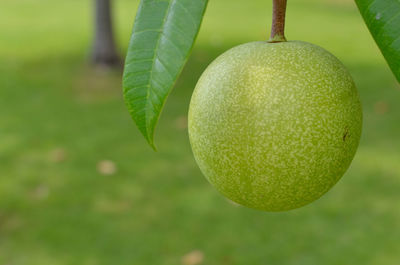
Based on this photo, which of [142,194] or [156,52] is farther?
[142,194]

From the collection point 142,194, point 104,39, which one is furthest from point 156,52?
point 104,39

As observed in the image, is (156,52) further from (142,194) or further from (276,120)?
(142,194)

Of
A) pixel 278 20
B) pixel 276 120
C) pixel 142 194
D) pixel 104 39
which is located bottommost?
pixel 104 39

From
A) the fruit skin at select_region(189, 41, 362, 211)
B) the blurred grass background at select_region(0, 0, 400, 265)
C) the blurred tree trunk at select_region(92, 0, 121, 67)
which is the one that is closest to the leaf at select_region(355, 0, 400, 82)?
the fruit skin at select_region(189, 41, 362, 211)

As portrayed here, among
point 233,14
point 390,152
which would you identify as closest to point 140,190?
point 390,152

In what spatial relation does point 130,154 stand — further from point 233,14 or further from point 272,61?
point 233,14
